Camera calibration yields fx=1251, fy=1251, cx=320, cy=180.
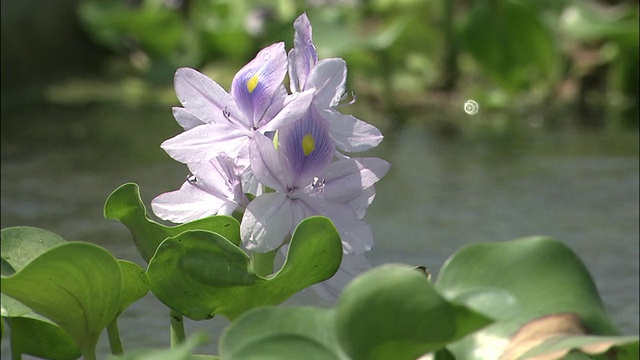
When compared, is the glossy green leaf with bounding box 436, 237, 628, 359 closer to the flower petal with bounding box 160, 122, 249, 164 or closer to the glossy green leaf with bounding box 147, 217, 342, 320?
the glossy green leaf with bounding box 147, 217, 342, 320

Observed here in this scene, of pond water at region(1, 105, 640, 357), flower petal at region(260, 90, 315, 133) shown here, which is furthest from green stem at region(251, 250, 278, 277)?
pond water at region(1, 105, 640, 357)

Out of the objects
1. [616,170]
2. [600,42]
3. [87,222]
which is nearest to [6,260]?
[87,222]

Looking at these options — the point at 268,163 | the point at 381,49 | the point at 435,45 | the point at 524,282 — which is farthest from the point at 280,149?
the point at 435,45

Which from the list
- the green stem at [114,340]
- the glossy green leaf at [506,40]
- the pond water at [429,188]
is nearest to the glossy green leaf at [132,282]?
the green stem at [114,340]

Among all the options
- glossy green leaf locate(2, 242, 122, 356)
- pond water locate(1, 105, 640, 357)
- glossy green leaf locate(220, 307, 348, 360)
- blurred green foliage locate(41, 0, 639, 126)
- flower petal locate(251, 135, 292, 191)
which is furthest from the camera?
blurred green foliage locate(41, 0, 639, 126)

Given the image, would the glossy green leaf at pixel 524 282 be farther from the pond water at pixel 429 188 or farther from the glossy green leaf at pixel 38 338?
the pond water at pixel 429 188

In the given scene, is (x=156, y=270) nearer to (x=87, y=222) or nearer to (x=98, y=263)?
(x=98, y=263)
